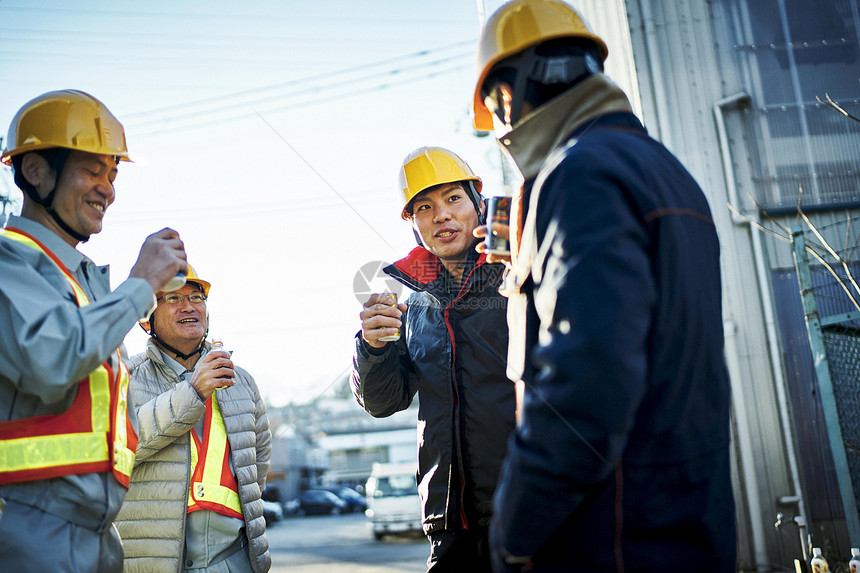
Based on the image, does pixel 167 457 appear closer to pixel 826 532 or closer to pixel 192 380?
pixel 192 380

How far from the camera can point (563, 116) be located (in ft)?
5.48

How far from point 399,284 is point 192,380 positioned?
1.11 m

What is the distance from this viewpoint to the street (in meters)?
13.1

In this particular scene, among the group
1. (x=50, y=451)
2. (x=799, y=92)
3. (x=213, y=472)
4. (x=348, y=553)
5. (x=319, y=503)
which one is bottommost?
(x=319, y=503)

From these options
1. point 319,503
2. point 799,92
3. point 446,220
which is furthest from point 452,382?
point 319,503

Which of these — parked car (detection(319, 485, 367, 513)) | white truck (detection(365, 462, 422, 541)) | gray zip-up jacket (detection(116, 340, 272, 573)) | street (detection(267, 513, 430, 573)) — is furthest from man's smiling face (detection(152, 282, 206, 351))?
parked car (detection(319, 485, 367, 513))

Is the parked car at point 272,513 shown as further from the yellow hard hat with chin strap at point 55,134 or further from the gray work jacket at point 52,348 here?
the gray work jacket at point 52,348

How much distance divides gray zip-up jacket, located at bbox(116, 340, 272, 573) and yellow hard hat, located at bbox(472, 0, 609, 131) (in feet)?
6.79

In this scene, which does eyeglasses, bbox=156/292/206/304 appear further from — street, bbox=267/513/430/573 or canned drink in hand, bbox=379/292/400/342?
street, bbox=267/513/430/573

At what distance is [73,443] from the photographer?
1820mm

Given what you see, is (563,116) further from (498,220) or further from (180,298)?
(180,298)

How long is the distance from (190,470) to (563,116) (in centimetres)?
252

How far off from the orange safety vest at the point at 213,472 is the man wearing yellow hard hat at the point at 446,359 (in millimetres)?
793

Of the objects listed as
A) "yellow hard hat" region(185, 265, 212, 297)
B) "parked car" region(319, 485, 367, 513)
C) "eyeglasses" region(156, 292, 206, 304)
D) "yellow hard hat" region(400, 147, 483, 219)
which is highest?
"yellow hard hat" region(400, 147, 483, 219)
